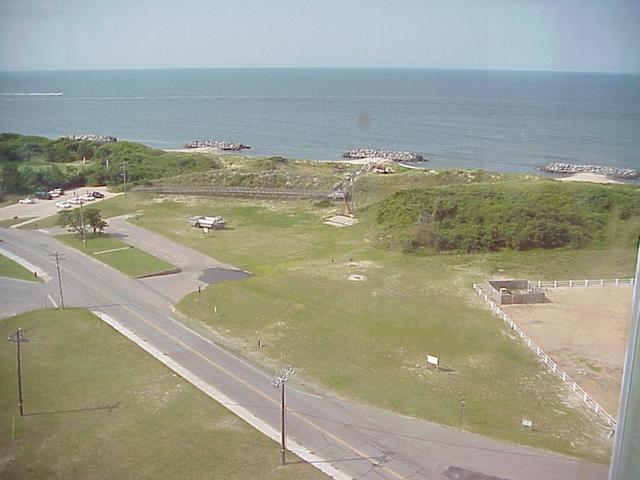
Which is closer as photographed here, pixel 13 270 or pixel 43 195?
pixel 13 270

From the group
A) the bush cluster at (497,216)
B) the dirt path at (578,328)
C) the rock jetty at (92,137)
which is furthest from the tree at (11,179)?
the bush cluster at (497,216)

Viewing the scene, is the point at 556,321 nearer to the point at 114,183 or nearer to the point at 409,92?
the point at 114,183

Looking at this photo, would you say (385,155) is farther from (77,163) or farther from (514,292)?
Answer: (77,163)

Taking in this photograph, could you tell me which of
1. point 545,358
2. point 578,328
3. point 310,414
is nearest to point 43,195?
point 310,414

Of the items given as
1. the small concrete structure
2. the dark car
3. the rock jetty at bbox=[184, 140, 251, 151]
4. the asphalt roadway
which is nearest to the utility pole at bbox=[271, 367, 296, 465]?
the asphalt roadway

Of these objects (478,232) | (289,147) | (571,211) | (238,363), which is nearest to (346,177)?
(289,147)
